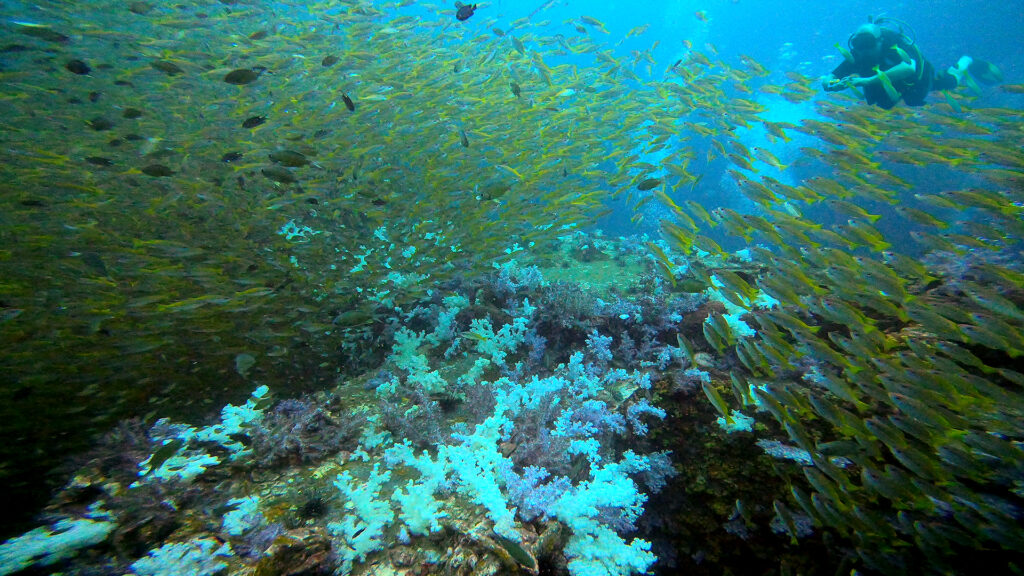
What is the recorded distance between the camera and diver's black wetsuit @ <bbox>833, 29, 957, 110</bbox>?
6363mm

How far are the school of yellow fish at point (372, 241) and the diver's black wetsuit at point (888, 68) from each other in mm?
563

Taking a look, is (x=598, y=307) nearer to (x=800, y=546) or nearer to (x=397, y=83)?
(x=800, y=546)

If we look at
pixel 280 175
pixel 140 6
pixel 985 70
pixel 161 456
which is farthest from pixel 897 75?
pixel 140 6

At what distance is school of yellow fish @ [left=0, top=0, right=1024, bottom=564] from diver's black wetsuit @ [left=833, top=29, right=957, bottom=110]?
0.56m

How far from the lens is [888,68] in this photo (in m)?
6.50

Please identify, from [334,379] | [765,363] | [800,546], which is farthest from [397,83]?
[800,546]

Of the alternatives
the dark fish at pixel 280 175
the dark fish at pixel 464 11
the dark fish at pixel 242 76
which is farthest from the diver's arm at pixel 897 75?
the dark fish at pixel 242 76

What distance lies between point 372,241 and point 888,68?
30.7 feet

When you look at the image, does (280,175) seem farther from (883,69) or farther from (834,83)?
(883,69)

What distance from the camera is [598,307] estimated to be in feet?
20.1

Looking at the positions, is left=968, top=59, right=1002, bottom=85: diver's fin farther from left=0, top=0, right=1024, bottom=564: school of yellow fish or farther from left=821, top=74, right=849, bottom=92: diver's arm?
left=821, top=74, right=849, bottom=92: diver's arm

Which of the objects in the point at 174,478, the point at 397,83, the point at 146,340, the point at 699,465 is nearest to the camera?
the point at 699,465

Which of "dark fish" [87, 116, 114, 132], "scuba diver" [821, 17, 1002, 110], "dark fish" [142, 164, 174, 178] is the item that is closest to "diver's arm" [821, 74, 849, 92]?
"scuba diver" [821, 17, 1002, 110]

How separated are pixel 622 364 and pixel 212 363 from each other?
538 centimetres
